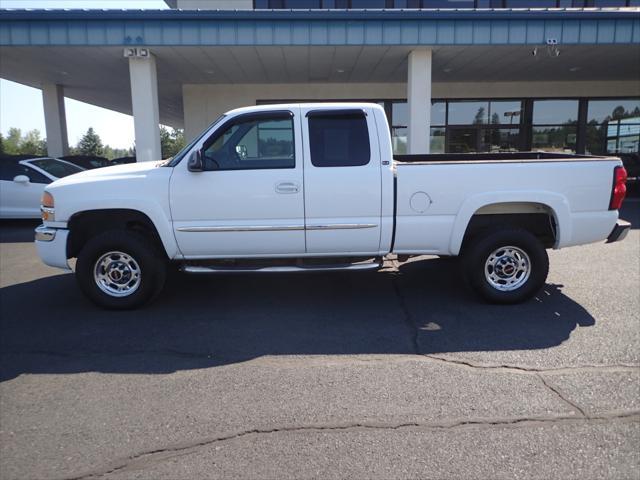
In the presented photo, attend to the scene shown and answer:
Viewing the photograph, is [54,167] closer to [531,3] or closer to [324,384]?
[324,384]

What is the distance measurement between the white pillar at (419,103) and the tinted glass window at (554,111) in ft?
25.1

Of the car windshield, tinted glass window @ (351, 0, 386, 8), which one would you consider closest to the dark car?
the car windshield

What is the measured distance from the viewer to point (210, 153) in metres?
5.41

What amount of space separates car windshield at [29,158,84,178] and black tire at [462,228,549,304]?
10.1 m

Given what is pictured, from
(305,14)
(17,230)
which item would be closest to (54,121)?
(17,230)

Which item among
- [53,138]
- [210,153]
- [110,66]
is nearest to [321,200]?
[210,153]

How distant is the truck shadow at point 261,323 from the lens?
4.40 meters

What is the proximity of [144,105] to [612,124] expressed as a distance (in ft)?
56.7

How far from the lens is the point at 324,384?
3795 mm

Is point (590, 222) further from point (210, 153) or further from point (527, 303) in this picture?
point (210, 153)

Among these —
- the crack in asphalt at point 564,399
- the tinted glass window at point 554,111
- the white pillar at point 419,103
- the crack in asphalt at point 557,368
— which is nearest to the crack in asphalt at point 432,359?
the crack in asphalt at point 557,368

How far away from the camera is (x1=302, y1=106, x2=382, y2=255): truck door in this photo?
17.5 feet

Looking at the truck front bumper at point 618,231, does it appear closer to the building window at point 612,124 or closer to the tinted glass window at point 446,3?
the tinted glass window at point 446,3

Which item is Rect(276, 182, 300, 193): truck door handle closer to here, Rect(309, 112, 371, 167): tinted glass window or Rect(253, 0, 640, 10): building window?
Rect(309, 112, 371, 167): tinted glass window
